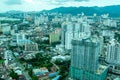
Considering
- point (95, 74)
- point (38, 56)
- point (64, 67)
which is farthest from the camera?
point (38, 56)

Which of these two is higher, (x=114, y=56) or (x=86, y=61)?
(x=86, y=61)

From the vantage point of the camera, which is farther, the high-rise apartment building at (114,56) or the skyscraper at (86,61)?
the high-rise apartment building at (114,56)

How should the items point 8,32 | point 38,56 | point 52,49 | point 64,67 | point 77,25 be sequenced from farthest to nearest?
point 8,32, point 77,25, point 52,49, point 38,56, point 64,67

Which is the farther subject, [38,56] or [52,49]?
[52,49]

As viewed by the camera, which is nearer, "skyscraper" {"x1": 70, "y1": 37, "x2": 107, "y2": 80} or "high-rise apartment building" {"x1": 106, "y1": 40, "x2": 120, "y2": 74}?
"skyscraper" {"x1": 70, "y1": 37, "x2": 107, "y2": 80}

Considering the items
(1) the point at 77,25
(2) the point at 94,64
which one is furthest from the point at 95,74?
(1) the point at 77,25

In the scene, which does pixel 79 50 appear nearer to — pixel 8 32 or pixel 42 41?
pixel 42 41

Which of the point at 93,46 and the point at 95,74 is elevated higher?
the point at 93,46

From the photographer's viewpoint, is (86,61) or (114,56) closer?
(86,61)
